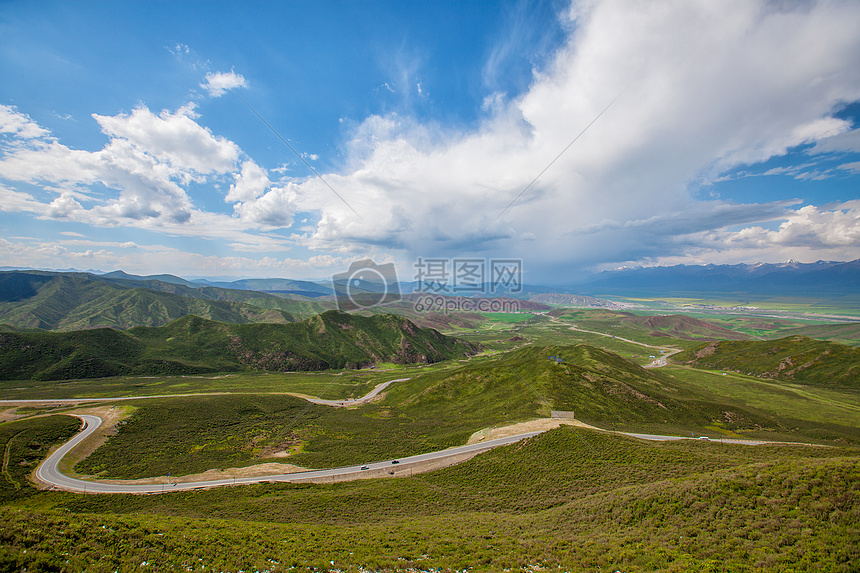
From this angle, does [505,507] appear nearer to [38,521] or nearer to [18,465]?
[38,521]

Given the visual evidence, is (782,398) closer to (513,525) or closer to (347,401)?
(513,525)

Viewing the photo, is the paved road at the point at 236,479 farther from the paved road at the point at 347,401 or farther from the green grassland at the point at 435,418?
the paved road at the point at 347,401

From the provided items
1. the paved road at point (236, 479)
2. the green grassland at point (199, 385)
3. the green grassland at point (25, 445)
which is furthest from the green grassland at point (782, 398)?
the green grassland at point (25, 445)

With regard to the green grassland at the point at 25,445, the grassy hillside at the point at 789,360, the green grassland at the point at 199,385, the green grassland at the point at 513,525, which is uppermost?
the green grassland at the point at 513,525

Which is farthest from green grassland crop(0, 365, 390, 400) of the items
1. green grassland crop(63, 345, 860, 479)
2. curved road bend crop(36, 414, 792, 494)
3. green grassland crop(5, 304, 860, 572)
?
curved road bend crop(36, 414, 792, 494)

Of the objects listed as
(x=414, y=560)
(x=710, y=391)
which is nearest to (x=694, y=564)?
(x=414, y=560)

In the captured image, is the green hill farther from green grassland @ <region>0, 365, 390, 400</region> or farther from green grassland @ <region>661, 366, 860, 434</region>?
green grassland @ <region>0, 365, 390, 400</region>
